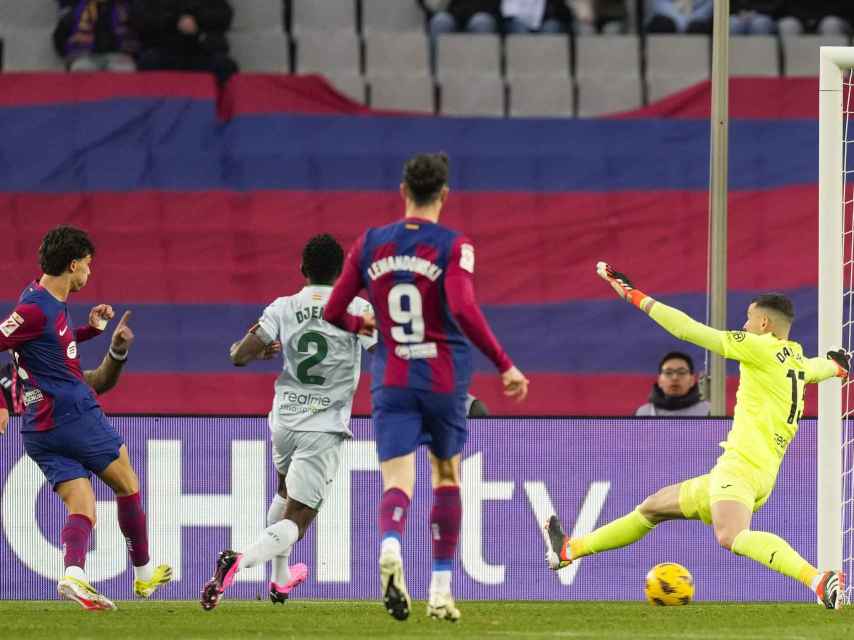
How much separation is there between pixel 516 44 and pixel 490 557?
766 centimetres

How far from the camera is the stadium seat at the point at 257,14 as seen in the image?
16.8 m

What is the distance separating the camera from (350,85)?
16.1 meters

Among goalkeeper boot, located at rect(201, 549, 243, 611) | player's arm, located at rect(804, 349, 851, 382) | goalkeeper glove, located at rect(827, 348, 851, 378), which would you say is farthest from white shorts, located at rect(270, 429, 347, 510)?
goalkeeper glove, located at rect(827, 348, 851, 378)

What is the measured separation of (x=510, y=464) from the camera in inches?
400

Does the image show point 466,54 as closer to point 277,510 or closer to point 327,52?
point 327,52

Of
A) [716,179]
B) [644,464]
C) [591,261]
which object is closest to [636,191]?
[591,261]

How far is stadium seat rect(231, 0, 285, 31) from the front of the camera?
16.8m

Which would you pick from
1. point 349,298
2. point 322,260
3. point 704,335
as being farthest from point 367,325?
point 704,335

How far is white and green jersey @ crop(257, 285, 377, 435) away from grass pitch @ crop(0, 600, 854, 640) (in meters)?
0.93

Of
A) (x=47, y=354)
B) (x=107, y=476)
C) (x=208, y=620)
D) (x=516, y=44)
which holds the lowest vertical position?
(x=208, y=620)

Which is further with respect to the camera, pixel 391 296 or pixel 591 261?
pixel 591 261

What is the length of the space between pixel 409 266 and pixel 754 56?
10592 millimetres

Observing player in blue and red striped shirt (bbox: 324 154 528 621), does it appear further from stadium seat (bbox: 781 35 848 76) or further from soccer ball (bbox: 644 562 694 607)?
stadium seat (bbox: 781 35 848 76)

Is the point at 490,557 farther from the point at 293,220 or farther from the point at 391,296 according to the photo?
the point at 293,220
